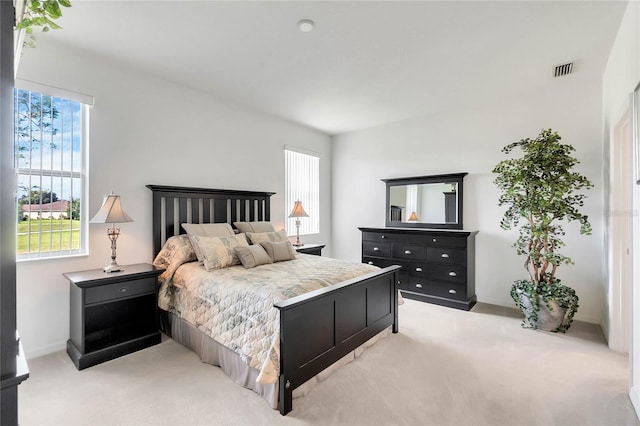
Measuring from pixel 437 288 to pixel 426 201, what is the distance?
136 centimetres

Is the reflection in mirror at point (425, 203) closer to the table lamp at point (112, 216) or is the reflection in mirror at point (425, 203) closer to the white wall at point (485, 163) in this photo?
the white wall at point (485, 163)

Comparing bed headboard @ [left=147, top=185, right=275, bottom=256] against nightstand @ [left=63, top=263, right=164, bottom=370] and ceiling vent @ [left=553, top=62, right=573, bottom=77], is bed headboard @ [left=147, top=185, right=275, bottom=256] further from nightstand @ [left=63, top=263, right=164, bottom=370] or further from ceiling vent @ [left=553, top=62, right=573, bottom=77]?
ceiling vent @ [left=553, top=62, right=573, bottom=77]

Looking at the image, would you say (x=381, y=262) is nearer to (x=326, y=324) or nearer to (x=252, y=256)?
(x=252, y=256)

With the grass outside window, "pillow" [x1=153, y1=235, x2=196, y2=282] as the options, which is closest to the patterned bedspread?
"pillow" [x1=153, y1=235, x2=196, y2=282]

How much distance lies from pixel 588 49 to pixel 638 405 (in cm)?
→ 294

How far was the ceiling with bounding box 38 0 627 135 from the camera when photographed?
229 cm

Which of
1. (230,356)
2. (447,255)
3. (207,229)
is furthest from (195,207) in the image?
(447,255)

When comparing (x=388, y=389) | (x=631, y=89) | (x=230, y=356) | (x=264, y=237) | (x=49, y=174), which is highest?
(x=631, y=89)

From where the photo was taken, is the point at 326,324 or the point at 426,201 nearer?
the point at 326,324

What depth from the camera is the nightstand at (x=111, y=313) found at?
251 centimetres

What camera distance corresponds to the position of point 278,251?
3.43m

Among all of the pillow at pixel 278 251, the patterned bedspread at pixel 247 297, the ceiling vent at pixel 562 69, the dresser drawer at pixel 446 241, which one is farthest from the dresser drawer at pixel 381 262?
the ceiling vent at pixel 562 69

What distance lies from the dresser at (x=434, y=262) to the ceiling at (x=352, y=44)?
1902mm

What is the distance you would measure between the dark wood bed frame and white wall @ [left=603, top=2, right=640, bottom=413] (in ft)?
5.74
